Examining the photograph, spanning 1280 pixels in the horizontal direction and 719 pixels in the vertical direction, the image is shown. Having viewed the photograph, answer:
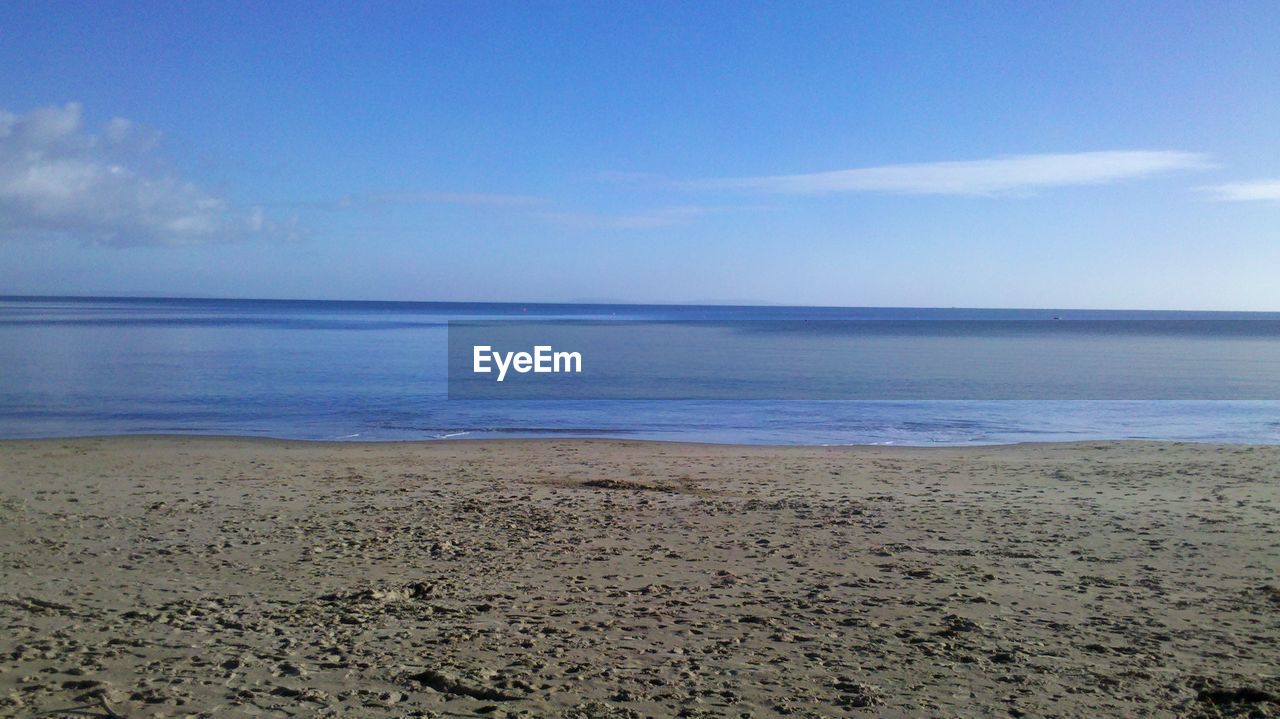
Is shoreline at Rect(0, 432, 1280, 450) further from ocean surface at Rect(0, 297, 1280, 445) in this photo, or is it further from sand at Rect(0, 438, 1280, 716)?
sand at Rect(0, 438, 1280, 716)

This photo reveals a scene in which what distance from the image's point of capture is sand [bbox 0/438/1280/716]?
563 centimetres

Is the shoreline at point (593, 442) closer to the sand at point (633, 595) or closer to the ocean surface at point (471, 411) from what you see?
the ocean surface at point (471, 411)

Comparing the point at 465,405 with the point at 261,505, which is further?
the point at 465,405

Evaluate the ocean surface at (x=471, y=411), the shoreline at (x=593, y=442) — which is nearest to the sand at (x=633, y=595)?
the shoreline at (x=593, y=442)

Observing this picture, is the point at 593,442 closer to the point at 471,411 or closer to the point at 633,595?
the point at 471,411

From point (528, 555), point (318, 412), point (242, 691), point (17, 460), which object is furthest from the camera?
point (318, 412)

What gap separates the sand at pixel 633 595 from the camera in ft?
18.5

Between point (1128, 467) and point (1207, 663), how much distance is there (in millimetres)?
10463

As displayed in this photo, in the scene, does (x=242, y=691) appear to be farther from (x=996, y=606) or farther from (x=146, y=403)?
(x=146, y=403)

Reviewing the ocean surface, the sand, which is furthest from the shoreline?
the sand

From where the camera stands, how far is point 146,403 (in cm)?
2653

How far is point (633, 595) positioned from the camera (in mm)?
7766

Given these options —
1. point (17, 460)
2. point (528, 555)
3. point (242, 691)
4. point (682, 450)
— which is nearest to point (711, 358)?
point (682, 450)

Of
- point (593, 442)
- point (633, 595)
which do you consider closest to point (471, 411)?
point (593, 442)
